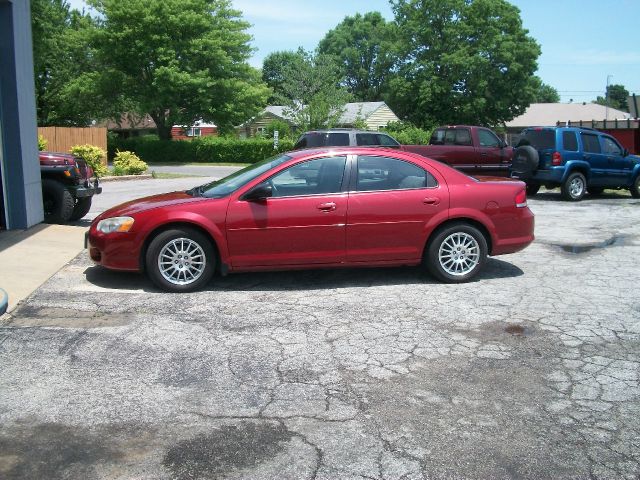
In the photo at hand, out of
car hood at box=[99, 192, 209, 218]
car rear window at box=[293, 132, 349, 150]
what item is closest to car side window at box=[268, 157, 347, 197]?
car hood at box=[99, 192, 209, 218]

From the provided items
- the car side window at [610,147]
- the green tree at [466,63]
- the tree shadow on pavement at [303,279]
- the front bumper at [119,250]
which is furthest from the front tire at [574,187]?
the green tree at [466,63]

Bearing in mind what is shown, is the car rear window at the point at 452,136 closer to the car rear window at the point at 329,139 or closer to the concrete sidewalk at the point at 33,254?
the car rear window at the point at 329,139

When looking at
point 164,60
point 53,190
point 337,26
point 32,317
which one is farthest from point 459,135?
point 337,26

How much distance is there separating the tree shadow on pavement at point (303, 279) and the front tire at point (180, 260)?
0.77ft

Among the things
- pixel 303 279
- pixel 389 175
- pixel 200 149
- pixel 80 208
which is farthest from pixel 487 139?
pixel 200 149

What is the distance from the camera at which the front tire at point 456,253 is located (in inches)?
290

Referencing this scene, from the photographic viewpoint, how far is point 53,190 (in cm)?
1153

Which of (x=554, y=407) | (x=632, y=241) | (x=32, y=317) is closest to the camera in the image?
(x=554, y=407)

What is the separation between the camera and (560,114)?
74.6 metres

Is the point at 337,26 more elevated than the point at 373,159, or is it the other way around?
the point at 337,26

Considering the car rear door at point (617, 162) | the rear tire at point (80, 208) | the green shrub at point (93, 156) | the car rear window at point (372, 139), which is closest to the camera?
the rear tire at point (80, 208)

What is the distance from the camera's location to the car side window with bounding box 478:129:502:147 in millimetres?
17828

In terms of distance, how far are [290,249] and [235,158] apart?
3478cm

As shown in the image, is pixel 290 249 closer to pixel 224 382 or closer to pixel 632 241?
pixel 224 382
